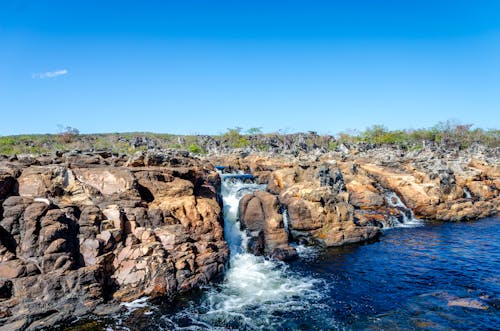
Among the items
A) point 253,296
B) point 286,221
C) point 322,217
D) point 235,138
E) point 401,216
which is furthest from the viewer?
point 235,138

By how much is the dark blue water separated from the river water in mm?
50

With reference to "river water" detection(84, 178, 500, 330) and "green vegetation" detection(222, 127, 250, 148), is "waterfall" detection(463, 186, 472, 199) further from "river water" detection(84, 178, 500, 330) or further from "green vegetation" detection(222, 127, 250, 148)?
"green vegetation" detection(222, 127, 250, 148)

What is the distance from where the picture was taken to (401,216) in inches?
1473

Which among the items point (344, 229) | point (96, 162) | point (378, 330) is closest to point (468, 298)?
point (378, 330)

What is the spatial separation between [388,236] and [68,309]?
26987 millimetres

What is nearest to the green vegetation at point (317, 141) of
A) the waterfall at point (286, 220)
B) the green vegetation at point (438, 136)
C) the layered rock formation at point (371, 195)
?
the green vegetation at point (438, 136)

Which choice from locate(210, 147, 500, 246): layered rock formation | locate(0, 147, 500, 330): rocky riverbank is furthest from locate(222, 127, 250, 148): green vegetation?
locate(0, 147, 500, 330): rocky riverbank

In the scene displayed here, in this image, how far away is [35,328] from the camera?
15.4 meters

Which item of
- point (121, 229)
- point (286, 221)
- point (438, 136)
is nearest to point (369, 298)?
point (286, 221)

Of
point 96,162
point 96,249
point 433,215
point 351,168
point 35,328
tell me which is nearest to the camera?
point 35,328

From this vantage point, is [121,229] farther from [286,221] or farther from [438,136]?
[438,136]

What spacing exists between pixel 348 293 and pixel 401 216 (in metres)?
20.7

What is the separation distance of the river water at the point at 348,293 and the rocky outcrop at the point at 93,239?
1.68 metres

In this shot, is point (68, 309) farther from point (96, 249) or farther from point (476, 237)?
point (476, 237)
